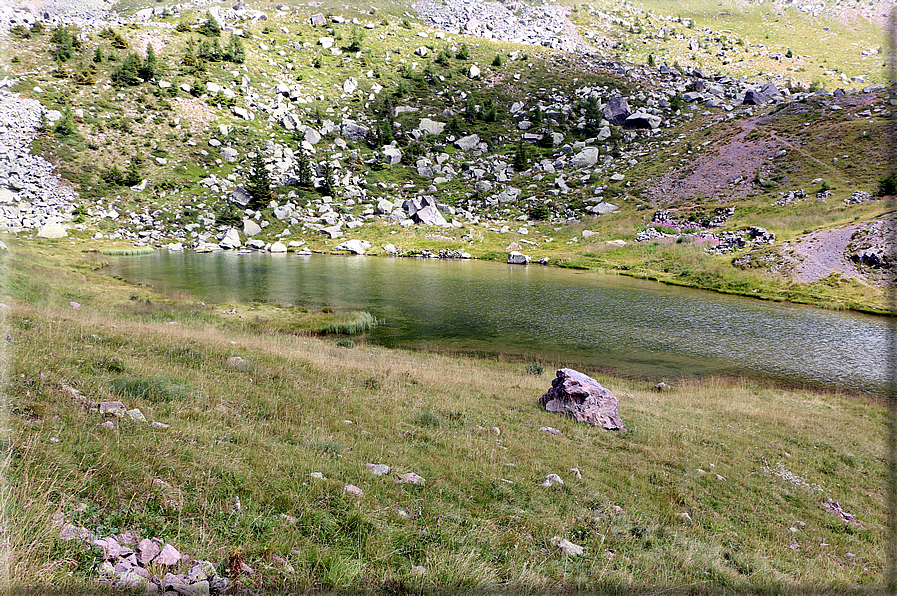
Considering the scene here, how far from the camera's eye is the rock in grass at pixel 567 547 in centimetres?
597

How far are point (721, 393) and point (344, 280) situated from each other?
42.7 m

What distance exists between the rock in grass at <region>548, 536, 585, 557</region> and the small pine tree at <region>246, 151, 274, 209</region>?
10157 centimetres

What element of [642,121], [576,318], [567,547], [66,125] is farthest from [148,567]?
[642,121]

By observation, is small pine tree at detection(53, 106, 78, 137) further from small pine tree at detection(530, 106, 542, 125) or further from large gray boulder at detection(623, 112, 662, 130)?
large gray boulder at detection(623, 112, 662, 130)

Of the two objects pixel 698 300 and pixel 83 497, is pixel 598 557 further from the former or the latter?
pixel 698 300

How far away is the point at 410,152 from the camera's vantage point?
4875 inches

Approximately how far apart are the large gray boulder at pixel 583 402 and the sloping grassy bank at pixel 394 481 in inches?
29.0

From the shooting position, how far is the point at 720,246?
64.6 m

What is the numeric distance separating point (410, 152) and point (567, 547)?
422ft

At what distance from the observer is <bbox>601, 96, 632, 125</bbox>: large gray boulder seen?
127812 millimetres

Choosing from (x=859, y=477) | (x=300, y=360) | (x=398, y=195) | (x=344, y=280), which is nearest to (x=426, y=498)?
(x=300, y=360)

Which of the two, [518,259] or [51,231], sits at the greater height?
[51,231]

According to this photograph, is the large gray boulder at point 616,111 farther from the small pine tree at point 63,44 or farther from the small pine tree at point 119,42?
the small pine tree at point 63,44

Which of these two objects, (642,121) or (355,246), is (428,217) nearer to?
(355,246)
